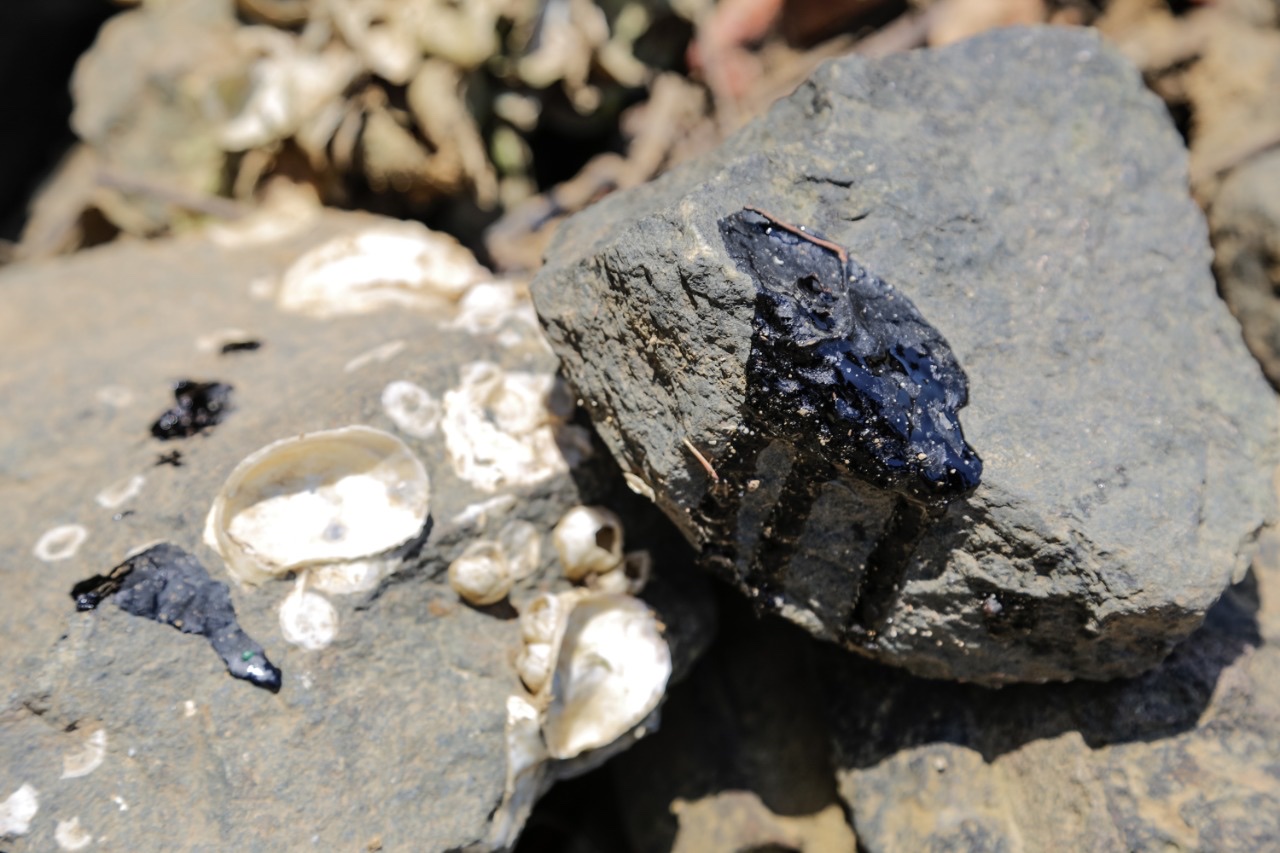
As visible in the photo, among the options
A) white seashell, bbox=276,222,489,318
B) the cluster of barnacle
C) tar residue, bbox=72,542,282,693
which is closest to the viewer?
tar residue, bbox=72,542,282,693

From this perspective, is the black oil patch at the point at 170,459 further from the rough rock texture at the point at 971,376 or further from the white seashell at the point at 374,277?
the rough rock texture at the point at 971,376

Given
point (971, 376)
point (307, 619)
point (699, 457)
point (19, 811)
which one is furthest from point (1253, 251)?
point (19, 811)

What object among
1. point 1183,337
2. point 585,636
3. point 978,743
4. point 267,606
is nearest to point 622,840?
point 585,636

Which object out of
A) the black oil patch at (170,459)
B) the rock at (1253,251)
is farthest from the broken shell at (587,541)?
the rock at (1253,251)

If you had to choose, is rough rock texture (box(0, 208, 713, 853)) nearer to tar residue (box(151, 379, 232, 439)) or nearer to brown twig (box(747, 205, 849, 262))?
tar residue (box(151, 379, 232, 439))

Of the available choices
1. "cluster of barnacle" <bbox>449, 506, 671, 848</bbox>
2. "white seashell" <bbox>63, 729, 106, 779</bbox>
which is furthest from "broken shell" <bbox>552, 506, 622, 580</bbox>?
"white seashell" <bbox>63, 729, 106, 779</bbox>

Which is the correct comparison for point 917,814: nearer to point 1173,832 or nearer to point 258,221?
point 1173,832

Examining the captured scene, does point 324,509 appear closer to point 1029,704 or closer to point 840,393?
point 840,393
